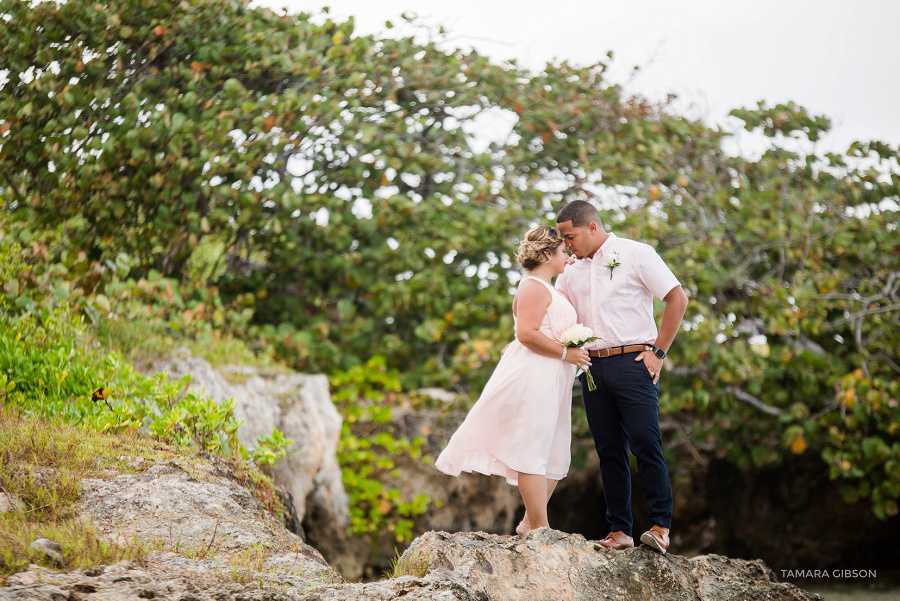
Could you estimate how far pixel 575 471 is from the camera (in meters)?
8.45

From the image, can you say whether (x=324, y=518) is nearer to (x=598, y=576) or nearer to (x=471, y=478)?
(x=471, y=478)

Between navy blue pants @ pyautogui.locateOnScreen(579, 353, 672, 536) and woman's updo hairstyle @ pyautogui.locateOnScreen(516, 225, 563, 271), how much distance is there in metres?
0.62

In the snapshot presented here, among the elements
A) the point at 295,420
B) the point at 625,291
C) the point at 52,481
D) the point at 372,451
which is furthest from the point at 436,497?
the point at 52,481

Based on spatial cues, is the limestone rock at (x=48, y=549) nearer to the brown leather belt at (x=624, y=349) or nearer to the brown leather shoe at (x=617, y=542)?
the brown leather shoe at (x=617, y=542)

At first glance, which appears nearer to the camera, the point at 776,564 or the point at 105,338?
the point at 105,338

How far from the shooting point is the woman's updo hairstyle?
14.1 ft

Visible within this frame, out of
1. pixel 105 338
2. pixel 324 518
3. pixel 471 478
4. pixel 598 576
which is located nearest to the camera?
pixel 598 576

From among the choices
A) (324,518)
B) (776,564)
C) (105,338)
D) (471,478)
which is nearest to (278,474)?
(324,518)

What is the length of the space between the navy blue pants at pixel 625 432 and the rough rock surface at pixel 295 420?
2.78m

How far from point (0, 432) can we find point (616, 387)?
10.6 feet

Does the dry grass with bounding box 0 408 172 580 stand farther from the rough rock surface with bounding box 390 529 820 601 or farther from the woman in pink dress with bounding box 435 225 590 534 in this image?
the woman in pink dress with bounding box 435 225 590 534

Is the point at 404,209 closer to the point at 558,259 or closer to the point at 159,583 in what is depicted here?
the point at 558,259

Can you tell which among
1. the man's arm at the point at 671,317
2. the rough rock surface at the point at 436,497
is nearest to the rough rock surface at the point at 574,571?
the man's arm at the point at 671,317

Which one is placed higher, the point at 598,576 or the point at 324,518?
the point at 598,576
